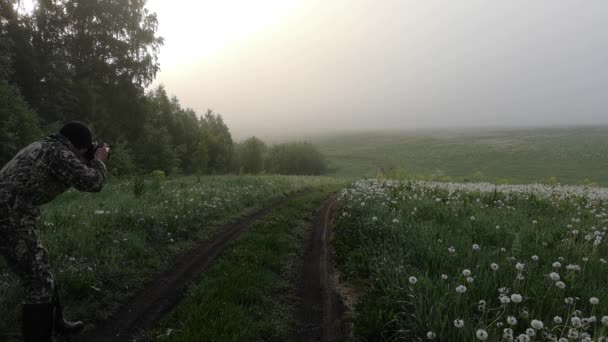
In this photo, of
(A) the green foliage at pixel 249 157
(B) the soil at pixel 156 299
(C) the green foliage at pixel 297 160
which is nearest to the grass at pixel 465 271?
(B) the soil at pixel 156 299

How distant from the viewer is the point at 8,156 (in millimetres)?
20547

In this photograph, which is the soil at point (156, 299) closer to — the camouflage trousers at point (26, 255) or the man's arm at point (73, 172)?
the camouflage trousers at point (26, 255)

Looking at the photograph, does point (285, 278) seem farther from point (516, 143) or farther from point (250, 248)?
point (516, 143)

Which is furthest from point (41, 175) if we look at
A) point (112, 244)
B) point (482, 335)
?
point (482, 335)

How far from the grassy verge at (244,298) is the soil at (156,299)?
32 centimetres

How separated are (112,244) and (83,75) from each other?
28.0 metres

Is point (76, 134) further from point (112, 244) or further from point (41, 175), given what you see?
point (112, 244)

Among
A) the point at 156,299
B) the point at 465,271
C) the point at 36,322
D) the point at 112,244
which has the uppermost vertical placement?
the point at 465,271

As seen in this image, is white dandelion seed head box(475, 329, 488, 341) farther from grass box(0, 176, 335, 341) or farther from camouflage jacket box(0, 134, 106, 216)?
grass box(0, 176, 335, 341)

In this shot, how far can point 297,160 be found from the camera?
270ft

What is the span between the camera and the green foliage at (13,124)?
20.1 meters

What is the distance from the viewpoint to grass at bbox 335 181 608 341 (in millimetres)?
4390

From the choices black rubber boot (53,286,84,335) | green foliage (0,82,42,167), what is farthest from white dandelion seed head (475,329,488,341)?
green foliage (0,82,42,167)

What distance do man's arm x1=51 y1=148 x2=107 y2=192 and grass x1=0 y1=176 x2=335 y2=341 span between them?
2.46 meters
